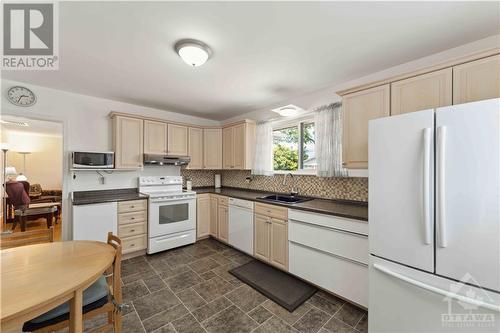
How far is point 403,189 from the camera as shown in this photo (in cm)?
138

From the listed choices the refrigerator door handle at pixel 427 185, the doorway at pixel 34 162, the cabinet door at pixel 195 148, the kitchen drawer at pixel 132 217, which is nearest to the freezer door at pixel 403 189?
the refrigerator door handle at pixel 427 185

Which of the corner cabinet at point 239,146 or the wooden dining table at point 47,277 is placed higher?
the corner cabinet at point 239,146

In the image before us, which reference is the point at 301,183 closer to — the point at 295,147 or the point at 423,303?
the point at 295,147

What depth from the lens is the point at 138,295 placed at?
213 cm

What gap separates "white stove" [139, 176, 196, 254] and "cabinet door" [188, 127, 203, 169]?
24.8 inches

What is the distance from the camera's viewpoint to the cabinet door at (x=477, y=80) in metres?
1.41

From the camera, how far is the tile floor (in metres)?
1.73

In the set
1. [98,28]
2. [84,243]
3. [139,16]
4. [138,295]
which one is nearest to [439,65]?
[139,16]

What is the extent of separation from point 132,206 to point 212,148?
6.00ft

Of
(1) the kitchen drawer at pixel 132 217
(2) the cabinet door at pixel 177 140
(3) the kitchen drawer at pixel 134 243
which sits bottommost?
(3) the kitchen drawer at pixel 134 243

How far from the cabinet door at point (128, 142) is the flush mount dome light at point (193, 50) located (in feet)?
6.33

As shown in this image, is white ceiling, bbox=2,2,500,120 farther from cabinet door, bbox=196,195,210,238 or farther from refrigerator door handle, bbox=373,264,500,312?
cabinet door, bbox=196,195,210,238

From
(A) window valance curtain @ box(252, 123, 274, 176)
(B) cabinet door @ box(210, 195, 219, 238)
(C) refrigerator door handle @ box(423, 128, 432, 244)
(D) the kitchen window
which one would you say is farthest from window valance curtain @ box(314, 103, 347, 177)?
(B) cabinet door @ box(210, 195, 219, 238)

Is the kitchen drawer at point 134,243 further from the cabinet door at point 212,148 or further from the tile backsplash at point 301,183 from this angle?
the cabinet door at point 212,148
